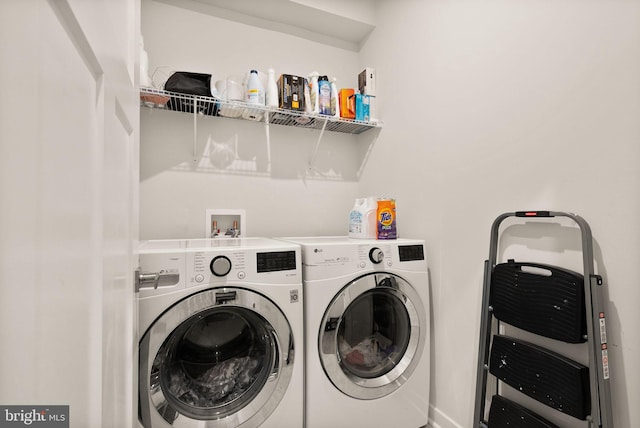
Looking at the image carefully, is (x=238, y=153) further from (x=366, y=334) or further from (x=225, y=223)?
(x=366, y=334)

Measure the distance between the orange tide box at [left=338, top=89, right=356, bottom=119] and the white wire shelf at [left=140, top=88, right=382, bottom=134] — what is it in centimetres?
6

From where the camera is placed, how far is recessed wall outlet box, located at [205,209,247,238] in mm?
1923

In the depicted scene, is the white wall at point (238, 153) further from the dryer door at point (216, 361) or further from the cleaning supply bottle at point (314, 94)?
the dryer door at point (216, 361)

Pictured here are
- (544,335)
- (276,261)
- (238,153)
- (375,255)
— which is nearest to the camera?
(544,335)

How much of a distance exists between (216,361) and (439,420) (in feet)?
3.94

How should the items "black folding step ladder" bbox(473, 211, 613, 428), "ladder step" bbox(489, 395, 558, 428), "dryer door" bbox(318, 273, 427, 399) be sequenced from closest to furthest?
"black folding step ladder" bbox(473, 211, 613, 428), "ladder step" bbox(489, 395, 558, 428), "dryer door" bbox(318, 273, 427, 399)

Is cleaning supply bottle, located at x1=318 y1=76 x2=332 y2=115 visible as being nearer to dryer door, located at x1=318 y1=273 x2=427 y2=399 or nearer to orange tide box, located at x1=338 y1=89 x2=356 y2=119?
orange tide box, located at x1=338 y1=89 x2=356 y2=119

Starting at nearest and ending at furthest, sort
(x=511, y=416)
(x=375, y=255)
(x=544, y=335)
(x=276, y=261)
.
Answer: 1. (x=544, y=335)
2. (x=511, y=416)
3. (x=276, y=261)
4. (x=375, y=255)

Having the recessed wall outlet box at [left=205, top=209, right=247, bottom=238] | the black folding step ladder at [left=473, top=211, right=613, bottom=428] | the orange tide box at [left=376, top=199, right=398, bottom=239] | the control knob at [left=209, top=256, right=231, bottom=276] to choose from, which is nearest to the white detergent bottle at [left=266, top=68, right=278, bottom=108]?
the recessed wall outlet box at [left=205, top=209, right=247, bottom=238]

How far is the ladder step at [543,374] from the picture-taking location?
95 centimetres

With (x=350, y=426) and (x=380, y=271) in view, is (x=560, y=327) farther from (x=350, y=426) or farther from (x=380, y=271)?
(x=350, y=426)

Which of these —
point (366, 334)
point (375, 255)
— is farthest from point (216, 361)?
point (375, 255)

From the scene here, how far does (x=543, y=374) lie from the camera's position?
1054 millimetres

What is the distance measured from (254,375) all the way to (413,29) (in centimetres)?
210
